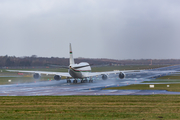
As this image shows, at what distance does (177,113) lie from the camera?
19.6 meters

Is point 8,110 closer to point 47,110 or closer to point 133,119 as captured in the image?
point 47,110

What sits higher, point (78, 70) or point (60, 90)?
point (78, 70)

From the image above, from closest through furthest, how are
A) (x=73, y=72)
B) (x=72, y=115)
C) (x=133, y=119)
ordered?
(x=133, y=119), (x=72, y=115), (x=73, y=72)

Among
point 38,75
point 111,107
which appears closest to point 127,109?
point 111,107

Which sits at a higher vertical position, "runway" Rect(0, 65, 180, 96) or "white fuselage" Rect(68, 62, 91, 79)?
"white fuselage" Rect(68, 62, 91, 79)

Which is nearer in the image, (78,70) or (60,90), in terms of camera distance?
(60,90)

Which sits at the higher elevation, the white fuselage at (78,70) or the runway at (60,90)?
the white fuselage at (78,70)

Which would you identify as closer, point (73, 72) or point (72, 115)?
point (72, 115)

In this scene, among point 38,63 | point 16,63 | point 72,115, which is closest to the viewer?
point 72,115

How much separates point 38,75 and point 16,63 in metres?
83.0

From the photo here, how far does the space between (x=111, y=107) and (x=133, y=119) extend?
210 inches

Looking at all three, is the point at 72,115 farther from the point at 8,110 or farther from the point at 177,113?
the point at 177,113

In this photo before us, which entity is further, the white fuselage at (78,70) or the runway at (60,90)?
the white fuselage at (78,70)

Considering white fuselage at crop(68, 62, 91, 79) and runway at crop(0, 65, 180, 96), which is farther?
white fuselage at crop(68, 62, 91, 79)
